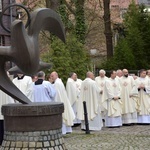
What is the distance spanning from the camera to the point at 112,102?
16031 millimetres

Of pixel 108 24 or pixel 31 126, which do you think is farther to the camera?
pixel 108 24

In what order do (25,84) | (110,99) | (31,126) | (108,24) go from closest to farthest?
(31,126)
(25,84)
(110,99)
(108,24)

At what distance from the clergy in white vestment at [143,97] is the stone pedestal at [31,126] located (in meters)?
9.21

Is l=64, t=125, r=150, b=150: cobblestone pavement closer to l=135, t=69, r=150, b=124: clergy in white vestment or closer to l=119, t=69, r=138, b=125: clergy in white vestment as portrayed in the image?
l=119, t=69, r=138, b=125: clergy in white vestment

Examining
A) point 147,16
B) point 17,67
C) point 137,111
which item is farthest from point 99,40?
point 17,67

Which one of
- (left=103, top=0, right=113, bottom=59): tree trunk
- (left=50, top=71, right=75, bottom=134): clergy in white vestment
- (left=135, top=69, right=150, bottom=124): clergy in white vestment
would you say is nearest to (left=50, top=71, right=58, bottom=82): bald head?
(left=50, top=71, right=75, bottom=134): clergy in white vestment

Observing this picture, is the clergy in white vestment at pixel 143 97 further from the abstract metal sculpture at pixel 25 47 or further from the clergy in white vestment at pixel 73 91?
the abstract metal sculpture at pixel 25 47

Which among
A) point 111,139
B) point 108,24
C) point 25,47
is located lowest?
point 111,139

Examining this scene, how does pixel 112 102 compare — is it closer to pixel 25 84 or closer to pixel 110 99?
pixel 110 99

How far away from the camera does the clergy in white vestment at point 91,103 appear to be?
1505cm

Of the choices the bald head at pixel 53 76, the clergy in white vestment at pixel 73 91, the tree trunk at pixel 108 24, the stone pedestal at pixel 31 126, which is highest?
the tree trunk at pixel 108 24

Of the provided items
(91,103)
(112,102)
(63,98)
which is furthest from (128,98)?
(63,98)

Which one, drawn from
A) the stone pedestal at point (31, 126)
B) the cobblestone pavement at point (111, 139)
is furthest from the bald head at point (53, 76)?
the stone pedestal at point (31, 126)

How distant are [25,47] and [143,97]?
979 cm
